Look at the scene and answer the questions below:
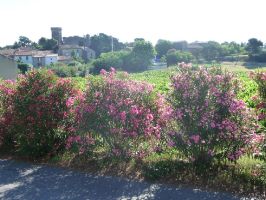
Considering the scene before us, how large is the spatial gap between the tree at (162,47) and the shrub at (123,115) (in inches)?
4426

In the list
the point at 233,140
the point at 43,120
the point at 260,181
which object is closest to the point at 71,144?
the point at 43,120

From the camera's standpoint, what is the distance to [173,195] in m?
6.07

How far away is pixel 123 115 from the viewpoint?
738 cm

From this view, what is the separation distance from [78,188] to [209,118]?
263cm

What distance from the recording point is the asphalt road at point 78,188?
6117 mm

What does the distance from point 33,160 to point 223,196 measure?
4684mm

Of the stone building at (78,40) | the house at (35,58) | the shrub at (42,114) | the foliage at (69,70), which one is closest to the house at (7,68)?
the foliage at (69,70)

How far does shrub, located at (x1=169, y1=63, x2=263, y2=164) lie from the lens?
6578mm

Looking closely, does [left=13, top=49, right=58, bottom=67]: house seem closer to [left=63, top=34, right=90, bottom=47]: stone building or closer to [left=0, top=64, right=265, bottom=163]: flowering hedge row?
[left=63, top=34, right=90, bottom=47]: stone building

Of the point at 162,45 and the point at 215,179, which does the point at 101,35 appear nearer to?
the point at 162,45

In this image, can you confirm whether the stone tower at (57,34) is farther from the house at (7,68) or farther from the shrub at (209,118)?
the shrub at (209,118)

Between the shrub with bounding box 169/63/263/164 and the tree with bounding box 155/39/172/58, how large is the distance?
113283mm

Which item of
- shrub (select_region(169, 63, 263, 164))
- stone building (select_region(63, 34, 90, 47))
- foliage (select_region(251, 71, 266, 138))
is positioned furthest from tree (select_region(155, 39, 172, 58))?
foliage (select_region(251, 71, 266, 138))

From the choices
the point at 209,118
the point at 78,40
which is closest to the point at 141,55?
the point at 78,40
